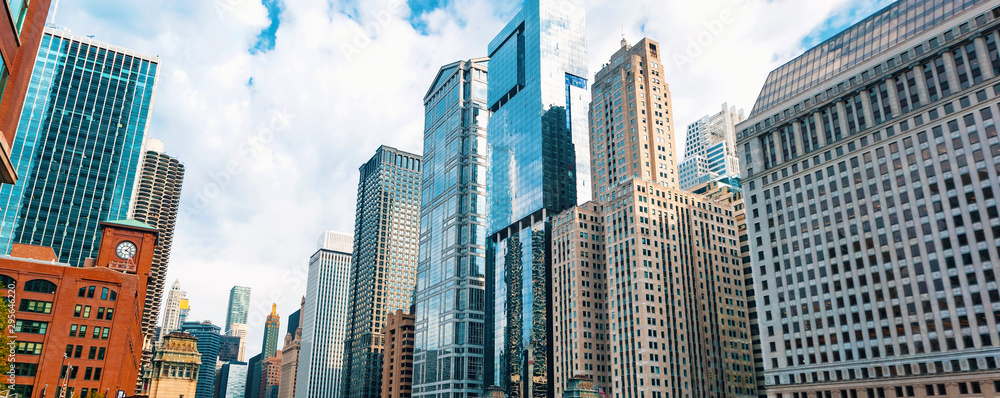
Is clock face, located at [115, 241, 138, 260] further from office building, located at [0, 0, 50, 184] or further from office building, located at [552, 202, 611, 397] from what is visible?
office building, located at [0, 0, 50, 184]

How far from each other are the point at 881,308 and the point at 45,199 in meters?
199

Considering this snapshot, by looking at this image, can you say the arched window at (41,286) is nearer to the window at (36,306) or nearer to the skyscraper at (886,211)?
the window at (36,306)

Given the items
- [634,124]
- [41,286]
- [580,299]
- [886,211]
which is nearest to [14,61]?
[41,286]

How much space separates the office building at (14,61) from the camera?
3409 centimetres

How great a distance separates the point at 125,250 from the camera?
127 metres

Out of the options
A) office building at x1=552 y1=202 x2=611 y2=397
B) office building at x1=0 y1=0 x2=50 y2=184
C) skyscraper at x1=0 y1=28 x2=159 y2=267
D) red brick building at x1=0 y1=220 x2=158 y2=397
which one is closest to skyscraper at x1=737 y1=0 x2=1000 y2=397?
office building at x1=552 y1=202 x2=611 y2=397

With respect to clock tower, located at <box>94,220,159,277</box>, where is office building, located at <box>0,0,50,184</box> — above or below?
below

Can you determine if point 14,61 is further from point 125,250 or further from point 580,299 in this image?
point 580,299

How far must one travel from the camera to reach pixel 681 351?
155m

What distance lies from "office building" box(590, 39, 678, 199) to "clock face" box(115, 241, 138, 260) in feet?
350

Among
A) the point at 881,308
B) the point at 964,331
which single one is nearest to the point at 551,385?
the point at 881,308

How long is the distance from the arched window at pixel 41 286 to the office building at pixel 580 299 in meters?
105

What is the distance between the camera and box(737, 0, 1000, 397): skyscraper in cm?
9781

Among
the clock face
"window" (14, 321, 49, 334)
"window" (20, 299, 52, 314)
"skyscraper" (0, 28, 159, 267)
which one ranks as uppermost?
"skyscraper" (0, 28, 159, 267)
